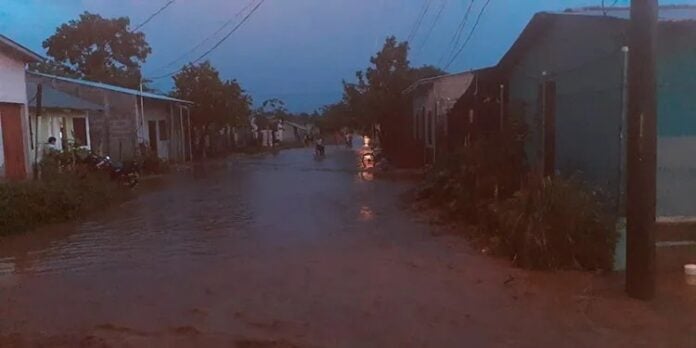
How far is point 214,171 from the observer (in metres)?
30.5

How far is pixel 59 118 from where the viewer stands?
25.7 metres

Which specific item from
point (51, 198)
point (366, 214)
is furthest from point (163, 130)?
point (366, 214)

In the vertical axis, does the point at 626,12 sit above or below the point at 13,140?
above

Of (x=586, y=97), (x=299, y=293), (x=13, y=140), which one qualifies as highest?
(x=586, y=97)

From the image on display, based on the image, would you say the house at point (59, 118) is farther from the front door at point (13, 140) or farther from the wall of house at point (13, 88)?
the wall of house at point (13, 88)

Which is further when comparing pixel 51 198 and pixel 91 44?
pixel 91 44

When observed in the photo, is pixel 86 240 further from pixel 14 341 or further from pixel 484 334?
pixel 484 334

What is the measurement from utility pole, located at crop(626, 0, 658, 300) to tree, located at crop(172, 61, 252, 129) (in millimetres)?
36314

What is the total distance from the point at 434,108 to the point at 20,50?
12.3 m

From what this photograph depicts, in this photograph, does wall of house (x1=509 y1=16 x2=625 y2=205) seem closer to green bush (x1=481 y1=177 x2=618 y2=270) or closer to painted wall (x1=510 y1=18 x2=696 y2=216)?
painted wall (x1=510 y1=18 x2=696 y2=216)

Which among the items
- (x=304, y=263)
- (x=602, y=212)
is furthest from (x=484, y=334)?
(x=304, y=263)

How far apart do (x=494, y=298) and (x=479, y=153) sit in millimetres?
4974

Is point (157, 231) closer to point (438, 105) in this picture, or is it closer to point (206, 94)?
point (438, 105)

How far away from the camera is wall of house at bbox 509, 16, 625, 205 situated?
9398mm
